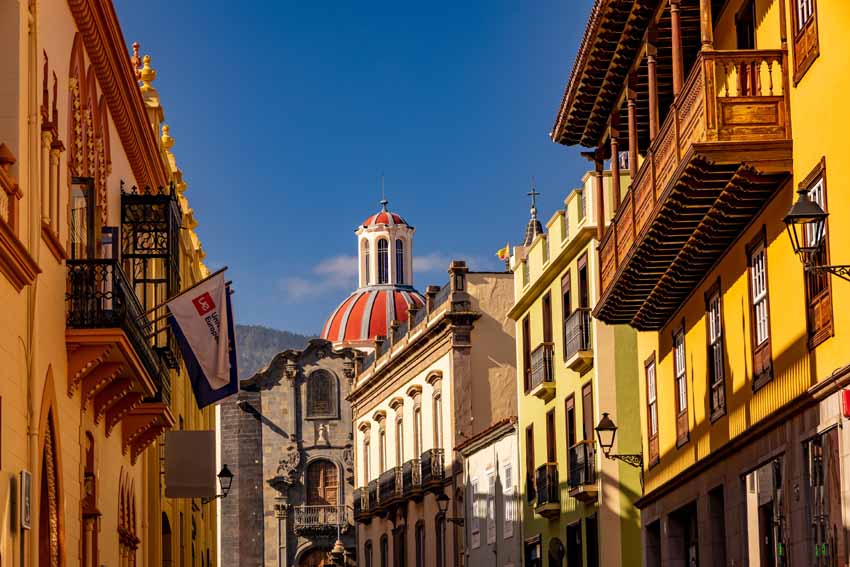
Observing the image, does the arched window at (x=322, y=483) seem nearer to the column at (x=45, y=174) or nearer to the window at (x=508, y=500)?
the window at (x=508, y=500)

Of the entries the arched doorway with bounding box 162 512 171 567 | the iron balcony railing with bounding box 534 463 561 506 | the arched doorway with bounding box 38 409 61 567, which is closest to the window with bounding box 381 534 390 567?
the iron balcony railing with bounding box 534 463 561 506

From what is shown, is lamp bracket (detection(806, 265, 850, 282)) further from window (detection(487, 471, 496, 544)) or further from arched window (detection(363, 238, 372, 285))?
arched window (detection(363, 238, 372, 285))

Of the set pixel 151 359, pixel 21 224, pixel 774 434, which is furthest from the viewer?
pixel 151 359

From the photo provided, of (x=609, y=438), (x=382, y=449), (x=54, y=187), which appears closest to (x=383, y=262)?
(x=382, y=449)

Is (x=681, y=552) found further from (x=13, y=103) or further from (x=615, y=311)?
(x=13, y=103)

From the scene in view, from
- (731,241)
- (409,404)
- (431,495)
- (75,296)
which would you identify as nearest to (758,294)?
(731,241)

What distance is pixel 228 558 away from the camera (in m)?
80.5

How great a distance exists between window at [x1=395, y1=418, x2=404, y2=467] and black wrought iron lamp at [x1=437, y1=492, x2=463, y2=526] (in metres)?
7.02

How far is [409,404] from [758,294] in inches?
1622

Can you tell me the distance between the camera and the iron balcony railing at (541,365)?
44125 mm

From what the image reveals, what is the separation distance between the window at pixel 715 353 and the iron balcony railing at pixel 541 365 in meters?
17.7

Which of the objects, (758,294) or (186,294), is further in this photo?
(186,294)

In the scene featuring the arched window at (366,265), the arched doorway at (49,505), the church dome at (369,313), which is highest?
the arched window at (366,265)

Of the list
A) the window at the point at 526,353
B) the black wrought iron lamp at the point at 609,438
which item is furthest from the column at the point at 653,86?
the window at the point at 526,353
